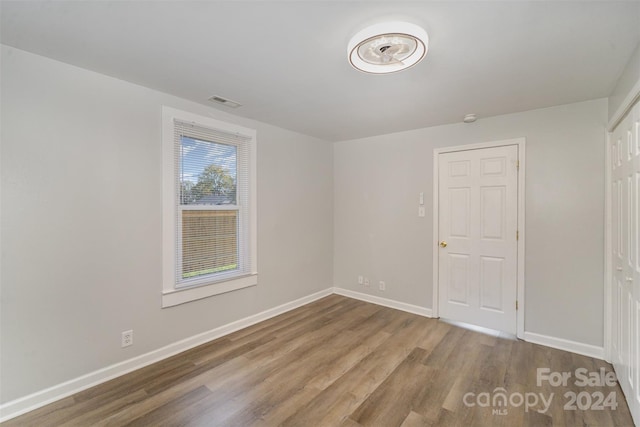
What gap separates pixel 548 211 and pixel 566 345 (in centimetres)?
135

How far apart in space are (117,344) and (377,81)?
307 cm

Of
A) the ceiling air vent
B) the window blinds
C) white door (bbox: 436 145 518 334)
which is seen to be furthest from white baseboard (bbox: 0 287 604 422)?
the ceiling air vent

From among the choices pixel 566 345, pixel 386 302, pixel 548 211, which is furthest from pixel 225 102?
pixel 566 345

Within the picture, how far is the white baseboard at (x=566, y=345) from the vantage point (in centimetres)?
266

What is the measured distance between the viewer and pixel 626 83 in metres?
2.04

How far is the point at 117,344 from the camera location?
2.33 metres

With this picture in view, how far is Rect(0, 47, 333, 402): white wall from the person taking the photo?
190cm

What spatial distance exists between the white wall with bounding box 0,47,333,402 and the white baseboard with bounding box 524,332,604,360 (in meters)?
3.41

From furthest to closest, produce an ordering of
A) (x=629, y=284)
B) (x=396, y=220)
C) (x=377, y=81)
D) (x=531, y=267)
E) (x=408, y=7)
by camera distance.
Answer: (x=396, y=220) < (x=531, y=267) < (x=377, y=81) < (x=629, y=284) < (x=408, y=7)

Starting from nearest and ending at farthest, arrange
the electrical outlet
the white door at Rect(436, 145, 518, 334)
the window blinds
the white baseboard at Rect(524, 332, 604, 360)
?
the electrical outlet
the white baseboard at Rect(524, 332, 604, 360)
the window blinds
the white door at Rect(436, 145, 518, 334)

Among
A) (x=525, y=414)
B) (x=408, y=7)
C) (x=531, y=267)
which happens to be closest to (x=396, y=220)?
(x=531, y=267)

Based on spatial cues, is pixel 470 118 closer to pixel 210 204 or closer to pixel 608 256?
pixel 608 256

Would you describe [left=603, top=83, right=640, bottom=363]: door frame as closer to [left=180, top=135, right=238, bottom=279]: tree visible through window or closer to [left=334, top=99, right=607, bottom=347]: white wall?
[left=334, top=99, right=607, bottom=347]: white wall

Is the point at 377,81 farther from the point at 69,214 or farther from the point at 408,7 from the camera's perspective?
the point at 69,214
